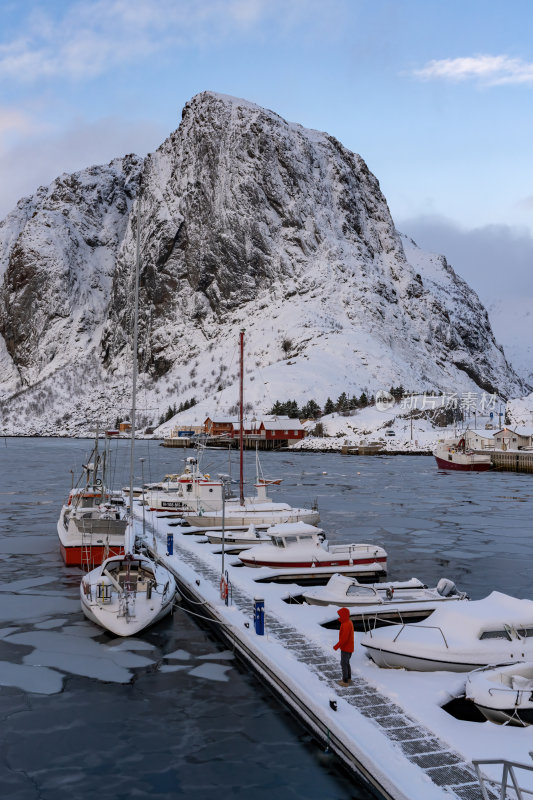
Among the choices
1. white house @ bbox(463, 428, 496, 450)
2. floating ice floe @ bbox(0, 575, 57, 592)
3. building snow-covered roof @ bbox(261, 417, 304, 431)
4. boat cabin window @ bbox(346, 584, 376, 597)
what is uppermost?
building snow-covered roof @ bbox(261, 417, 304, 431)

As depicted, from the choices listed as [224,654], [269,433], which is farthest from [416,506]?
[269,433]

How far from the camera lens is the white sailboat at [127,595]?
2350 centimetres

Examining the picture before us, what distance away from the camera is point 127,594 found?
24625 mm

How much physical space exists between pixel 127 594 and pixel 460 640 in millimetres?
12065

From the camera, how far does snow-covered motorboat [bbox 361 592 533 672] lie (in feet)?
60.5

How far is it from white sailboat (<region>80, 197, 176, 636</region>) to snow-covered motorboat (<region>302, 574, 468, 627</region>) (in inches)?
227

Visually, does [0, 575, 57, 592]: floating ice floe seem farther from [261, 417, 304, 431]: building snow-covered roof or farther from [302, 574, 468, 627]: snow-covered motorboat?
[261, 417, 304, 431]: building snow-covered roof

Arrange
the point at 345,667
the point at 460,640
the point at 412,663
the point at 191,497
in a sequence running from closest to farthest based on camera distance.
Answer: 1. the point at 345,667
2. the point at 412,663
3. the point at 460,640
4. the point at 191,497

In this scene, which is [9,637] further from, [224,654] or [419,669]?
[419,669]

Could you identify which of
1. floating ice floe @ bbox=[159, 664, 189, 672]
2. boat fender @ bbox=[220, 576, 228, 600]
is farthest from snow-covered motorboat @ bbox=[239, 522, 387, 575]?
floating ice floe @ bbox=[159, 664, 189, 672]

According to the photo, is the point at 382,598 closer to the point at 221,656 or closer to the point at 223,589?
the point at 223,589

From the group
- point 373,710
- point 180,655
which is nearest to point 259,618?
point 180,655

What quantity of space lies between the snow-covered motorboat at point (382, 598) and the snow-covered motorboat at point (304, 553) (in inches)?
183

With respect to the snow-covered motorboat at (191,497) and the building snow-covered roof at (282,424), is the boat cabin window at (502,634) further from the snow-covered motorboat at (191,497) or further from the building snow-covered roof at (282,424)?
the building snow-covered roof at (282,424)
